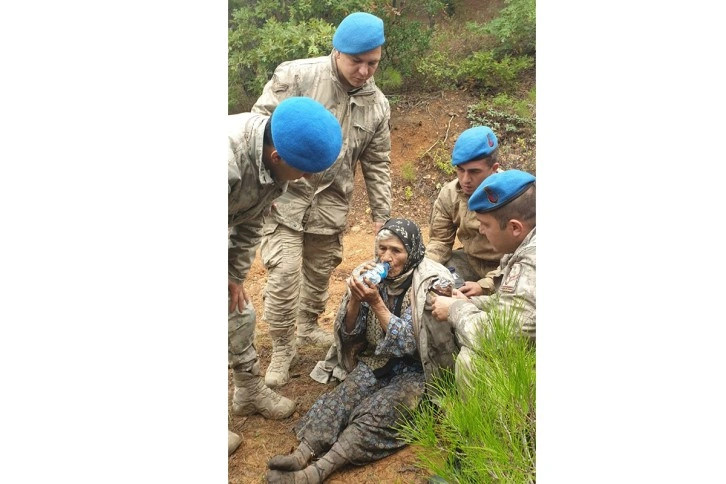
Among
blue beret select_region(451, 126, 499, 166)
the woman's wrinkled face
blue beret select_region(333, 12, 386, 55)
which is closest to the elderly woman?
the woman's wrinkled face

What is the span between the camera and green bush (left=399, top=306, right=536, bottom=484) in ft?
5.89

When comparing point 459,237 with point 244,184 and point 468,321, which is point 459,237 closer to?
point 468,321

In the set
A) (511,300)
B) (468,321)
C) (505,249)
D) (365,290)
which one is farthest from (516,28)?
(365,290)

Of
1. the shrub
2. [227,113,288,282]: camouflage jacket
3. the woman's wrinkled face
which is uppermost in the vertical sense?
the shrub

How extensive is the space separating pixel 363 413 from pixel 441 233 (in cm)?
120

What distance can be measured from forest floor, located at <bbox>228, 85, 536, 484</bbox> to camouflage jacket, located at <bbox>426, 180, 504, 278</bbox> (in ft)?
0.48

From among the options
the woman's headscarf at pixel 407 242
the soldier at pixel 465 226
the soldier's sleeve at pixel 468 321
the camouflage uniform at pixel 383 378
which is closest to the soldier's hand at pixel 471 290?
the soldier at pixel 465 226

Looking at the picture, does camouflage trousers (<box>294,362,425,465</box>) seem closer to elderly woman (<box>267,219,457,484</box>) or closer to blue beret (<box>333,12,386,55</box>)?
elderly woman (<box>267,219,457,484</box>)

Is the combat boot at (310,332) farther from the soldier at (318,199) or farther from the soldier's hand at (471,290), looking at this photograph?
the soldier's hand at (471,290)

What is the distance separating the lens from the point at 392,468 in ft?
8.07

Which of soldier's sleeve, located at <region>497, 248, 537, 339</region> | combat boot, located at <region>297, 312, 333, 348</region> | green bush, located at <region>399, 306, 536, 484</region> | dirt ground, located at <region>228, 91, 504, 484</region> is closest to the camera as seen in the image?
green bush, located at <region>399, 306, 536, 484</region>

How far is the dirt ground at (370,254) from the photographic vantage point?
8.27 ft

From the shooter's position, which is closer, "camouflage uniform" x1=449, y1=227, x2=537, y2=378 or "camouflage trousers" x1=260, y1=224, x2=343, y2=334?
"camouflage uniform" x1=449, y1=227, x2=537, y2=378
